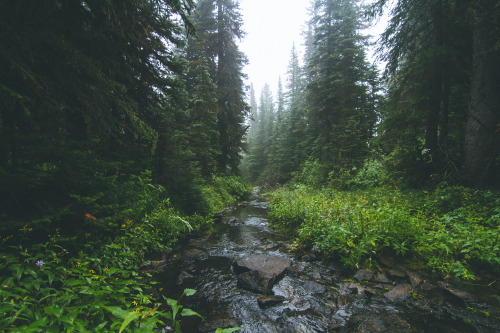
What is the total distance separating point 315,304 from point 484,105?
817cm

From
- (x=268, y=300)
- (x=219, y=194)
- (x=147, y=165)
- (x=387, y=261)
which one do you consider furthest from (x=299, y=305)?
(x=219, y=194)

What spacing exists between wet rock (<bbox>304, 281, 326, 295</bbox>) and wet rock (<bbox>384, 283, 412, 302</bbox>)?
118 centimetres

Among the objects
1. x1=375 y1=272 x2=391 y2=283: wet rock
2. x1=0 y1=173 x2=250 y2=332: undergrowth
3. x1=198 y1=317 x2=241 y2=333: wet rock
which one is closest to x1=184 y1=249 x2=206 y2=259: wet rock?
x1=0 y1=173 x2=250 y2=332: undergrowth

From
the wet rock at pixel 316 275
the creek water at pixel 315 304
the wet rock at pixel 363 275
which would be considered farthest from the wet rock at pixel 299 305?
the wet rock at pixel 363 275

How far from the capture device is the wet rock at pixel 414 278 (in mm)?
4129

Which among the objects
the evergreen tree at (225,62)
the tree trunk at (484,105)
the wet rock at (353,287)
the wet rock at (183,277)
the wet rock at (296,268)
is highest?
the evergreen tree at (225,62)

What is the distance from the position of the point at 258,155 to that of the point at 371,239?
3075 cm

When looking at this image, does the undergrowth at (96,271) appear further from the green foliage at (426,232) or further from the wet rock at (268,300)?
the green foliage at (426,232)

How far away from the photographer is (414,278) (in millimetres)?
4250

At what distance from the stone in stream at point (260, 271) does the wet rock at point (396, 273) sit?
2258 millimetres

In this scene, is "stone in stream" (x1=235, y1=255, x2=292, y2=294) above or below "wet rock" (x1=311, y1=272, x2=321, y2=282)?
above

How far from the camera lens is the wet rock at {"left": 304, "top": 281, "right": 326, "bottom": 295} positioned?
433 cm

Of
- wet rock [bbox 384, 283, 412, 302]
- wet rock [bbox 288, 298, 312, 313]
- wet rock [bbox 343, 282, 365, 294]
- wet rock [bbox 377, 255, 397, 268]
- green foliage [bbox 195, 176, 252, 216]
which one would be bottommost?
wet rock [bbox 288, 298, 312, 313]

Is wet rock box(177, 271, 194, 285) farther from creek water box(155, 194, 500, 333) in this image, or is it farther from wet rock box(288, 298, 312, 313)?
wet rock box(288, 298, 312, 313)
